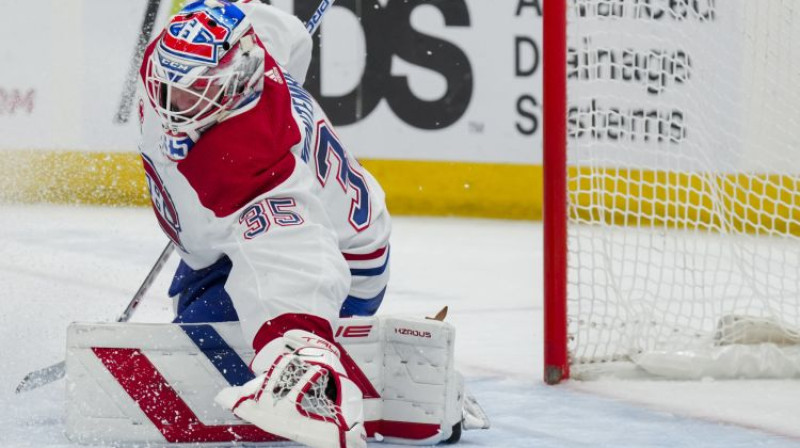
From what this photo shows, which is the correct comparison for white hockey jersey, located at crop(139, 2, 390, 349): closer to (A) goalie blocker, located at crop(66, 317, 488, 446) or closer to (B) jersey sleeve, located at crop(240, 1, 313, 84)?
Result: (A) goalie blocker, located at crop(66, 317, 488, 446)

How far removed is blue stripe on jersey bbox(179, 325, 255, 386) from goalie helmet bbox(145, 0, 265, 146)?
0.94 feet

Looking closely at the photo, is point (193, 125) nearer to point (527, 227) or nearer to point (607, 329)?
point (607, 329)

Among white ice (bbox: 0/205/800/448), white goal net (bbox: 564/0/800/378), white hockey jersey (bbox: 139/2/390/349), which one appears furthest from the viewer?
white goal net (bbox: 564/0/800/378)

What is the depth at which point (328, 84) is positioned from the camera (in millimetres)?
5695

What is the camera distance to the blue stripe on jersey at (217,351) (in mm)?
2318

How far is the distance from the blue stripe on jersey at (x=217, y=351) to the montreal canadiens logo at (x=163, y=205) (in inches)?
6.6

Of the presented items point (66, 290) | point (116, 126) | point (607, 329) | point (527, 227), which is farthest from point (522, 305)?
point (116, 126)

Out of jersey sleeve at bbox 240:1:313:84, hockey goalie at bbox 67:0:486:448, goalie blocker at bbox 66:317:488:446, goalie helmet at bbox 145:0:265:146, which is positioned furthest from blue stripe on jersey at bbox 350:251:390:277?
goalie helmet at bbox 145:0:265:146

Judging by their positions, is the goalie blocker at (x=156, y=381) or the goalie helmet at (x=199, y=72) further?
the goalie blocker at (x=156, y=381)

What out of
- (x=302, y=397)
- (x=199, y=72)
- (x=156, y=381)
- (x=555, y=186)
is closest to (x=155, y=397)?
(x=156, y=381)

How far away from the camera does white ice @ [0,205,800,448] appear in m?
2.54

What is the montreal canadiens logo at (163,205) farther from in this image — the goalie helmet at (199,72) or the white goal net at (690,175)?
the white goal net at (690,175)

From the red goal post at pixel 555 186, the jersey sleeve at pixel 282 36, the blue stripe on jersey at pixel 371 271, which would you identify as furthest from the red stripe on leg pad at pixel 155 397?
the red goal post at pixel 555 186

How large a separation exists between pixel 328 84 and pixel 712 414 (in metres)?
3.24
